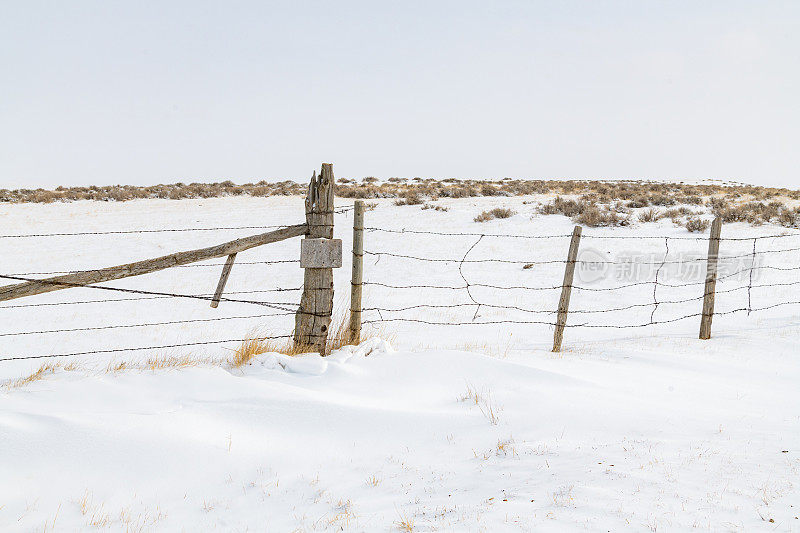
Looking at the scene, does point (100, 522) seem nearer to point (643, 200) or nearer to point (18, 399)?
point (18, 399)

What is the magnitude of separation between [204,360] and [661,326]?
7809mm

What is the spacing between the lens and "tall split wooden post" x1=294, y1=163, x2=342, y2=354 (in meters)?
5.45

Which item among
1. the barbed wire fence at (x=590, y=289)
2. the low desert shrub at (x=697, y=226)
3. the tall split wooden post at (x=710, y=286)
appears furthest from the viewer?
the low desert shrub at (x=697, y=226)

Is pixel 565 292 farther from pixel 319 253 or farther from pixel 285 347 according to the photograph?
pixel 285 347

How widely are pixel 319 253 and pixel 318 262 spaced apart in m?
0.09

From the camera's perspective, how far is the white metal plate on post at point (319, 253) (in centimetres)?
543

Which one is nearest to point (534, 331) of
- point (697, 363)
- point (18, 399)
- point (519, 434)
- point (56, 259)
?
point (697, 363)

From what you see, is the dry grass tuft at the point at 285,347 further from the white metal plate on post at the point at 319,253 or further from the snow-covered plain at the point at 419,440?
the white metal plate on post at the point at 319,253

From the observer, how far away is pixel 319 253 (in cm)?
545

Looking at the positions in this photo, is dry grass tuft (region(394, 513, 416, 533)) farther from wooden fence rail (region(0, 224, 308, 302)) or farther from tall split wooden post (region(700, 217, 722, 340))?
tall split wooden post (region(700, 217, 722, 340))

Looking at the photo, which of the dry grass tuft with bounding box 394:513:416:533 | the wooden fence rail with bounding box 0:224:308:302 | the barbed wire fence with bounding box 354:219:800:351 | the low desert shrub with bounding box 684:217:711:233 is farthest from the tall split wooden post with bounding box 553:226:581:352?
the low desert shrub with bounding box 684:217:711:233

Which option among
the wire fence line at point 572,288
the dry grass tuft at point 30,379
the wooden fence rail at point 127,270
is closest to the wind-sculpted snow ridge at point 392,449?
the dry grass tuft at point 30,379

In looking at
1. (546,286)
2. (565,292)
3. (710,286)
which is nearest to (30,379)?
(565,292)

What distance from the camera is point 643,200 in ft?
68.7
